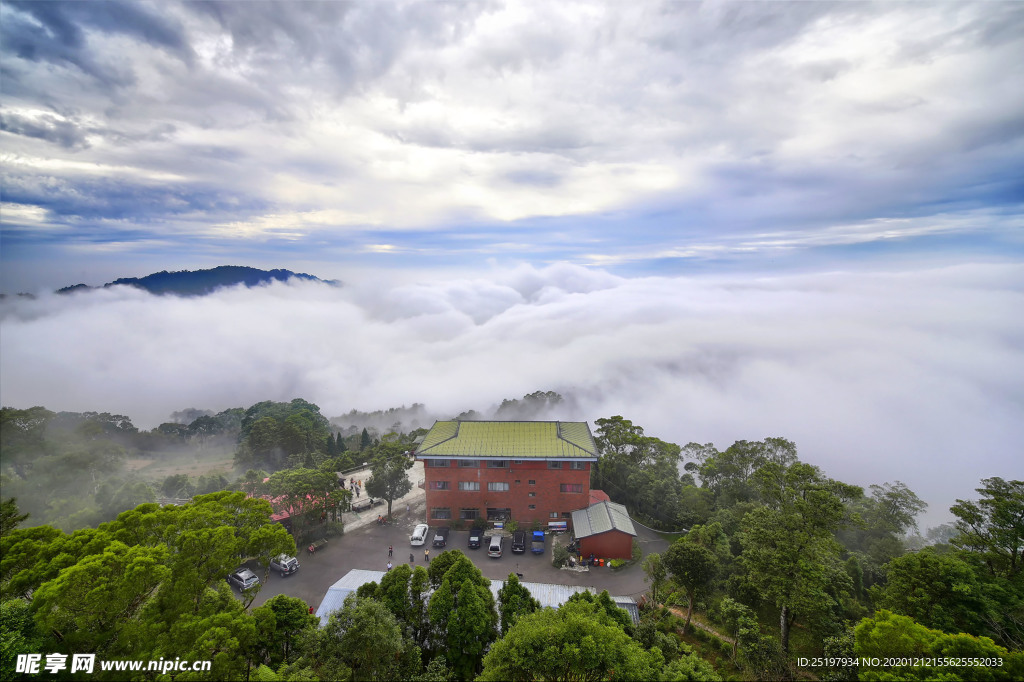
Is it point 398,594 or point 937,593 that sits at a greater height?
point 937,593

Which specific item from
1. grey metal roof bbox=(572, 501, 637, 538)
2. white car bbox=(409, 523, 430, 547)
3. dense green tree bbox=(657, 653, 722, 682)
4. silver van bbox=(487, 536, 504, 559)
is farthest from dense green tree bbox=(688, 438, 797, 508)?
white car bbox=(409, 523, 430, 547)

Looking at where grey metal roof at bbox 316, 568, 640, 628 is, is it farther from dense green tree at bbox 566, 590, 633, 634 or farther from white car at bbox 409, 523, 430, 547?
white car at bbox 409, 523, 430, 547

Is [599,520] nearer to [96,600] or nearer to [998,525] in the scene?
[998,525]

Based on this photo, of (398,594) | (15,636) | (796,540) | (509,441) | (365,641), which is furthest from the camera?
(509,441)

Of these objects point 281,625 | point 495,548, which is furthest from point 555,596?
point 281,625

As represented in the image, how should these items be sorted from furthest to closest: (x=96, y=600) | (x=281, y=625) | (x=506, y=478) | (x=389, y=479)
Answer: (x=389, y=479), (x=506, y=478), (x=281, y=625), (x=96, y=600)

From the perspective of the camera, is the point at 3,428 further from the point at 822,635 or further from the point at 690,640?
the point at 822,635
